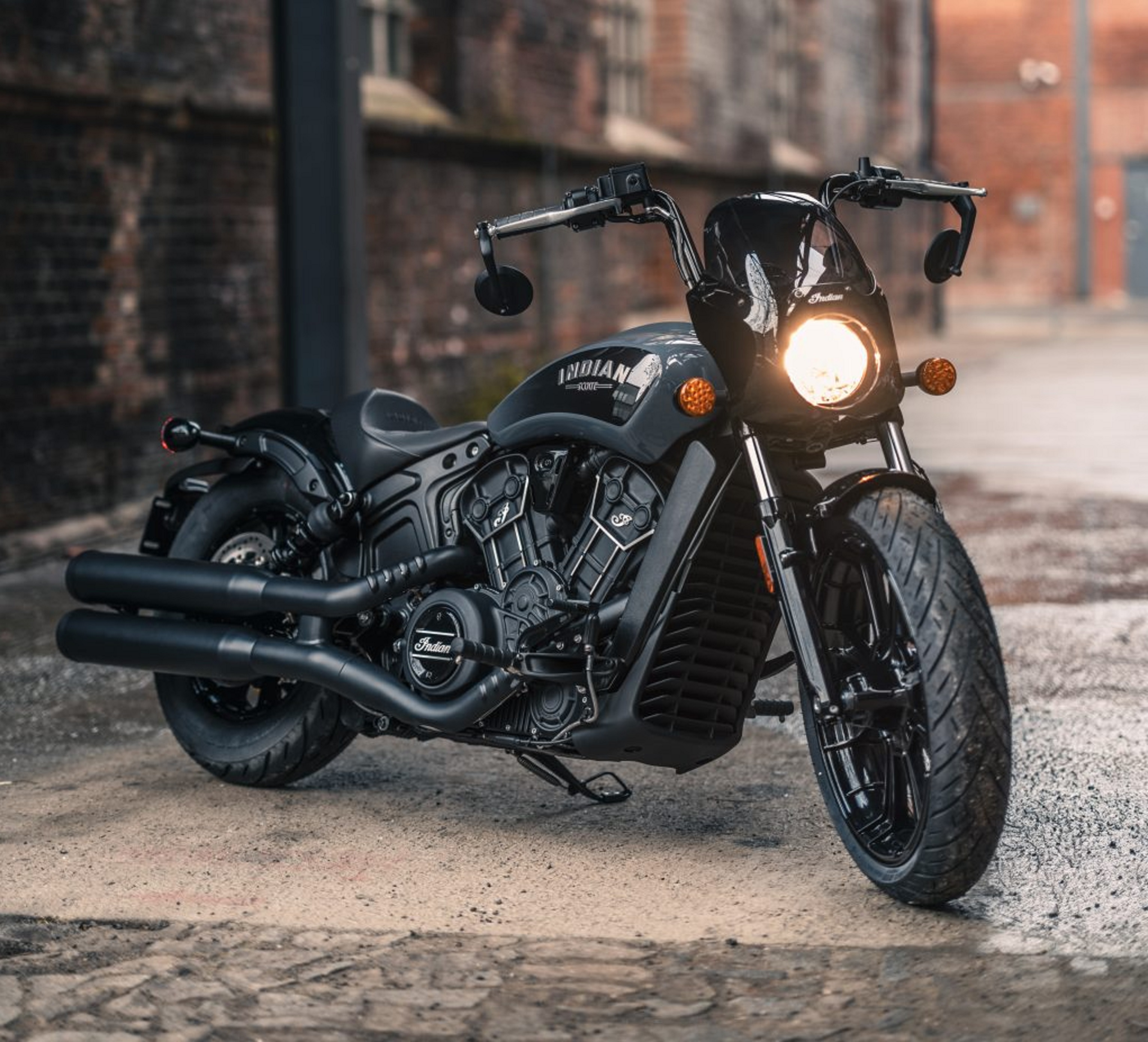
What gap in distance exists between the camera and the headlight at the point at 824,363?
13.5 ft

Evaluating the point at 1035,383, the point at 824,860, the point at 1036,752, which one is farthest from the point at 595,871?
the point at 1035,383

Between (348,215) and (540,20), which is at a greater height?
(540,20)

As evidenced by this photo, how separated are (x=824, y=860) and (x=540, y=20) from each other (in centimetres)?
1208

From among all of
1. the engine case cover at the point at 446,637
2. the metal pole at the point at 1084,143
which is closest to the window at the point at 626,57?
the engine case cover at the point at 446,637

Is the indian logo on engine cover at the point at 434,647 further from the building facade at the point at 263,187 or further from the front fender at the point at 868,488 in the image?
the building facade at the point at 263,187

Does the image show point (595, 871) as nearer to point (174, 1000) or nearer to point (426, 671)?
point (426, 671)

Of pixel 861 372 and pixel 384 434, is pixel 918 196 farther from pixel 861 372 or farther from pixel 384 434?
pixel 384 434

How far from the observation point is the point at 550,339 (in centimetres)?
1565

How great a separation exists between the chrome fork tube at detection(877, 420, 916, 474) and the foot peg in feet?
2.12

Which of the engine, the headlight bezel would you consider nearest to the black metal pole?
the engine

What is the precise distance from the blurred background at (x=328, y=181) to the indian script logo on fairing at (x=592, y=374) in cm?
479

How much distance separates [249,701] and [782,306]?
1.99 meters

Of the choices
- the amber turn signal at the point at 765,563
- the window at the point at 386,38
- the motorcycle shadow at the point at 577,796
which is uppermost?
the window at the point at 386,38

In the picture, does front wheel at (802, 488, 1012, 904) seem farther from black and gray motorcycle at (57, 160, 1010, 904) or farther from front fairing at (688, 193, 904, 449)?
front fairing at (688, 193, 904, 449)
